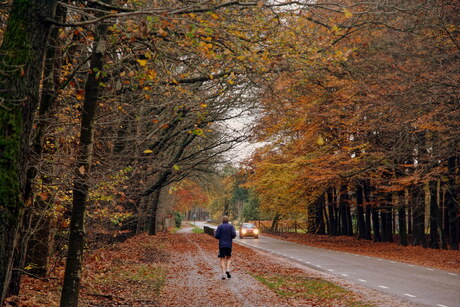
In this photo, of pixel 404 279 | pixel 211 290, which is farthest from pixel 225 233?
pixel 404 279

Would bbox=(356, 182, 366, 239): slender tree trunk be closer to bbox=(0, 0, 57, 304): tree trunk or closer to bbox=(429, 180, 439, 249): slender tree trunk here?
bbox=(429, 180, 439, 249): slender tree trunk

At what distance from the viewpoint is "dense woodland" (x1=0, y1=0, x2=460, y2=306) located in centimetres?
450

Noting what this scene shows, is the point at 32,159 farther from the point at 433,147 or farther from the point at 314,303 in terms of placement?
the point at 433,147

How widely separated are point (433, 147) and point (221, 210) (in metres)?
81.9

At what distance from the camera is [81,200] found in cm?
655

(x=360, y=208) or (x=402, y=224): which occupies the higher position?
(x=360, y=208)

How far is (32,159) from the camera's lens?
20.4 ft

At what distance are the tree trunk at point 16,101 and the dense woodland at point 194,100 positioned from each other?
0.04ft

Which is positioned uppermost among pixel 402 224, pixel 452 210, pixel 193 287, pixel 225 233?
pixel 452 210

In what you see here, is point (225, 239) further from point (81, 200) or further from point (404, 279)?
point (81, 200)

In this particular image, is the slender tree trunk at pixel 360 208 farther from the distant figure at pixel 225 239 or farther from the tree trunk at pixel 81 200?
the tree trunk at pixel 81 200

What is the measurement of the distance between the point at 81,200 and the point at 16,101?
2.70 m

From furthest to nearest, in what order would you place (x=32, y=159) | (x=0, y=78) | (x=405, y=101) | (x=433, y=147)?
(x=433, y=147) < (x=405, y=101) < (x=32, y=159) < (x=0, y=78)

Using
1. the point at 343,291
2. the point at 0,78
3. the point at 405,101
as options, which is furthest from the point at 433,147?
the point at 0,78
